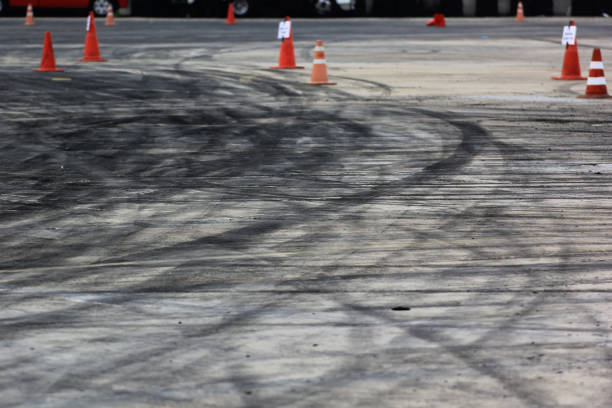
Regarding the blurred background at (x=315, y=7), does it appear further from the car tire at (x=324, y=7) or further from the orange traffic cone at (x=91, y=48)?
the orange traffic cone at (x=91, y=48)

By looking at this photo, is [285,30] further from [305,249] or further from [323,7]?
[323,7]

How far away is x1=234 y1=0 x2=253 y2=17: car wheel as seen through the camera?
115ft

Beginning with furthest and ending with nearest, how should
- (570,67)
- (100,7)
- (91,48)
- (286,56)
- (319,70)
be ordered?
(100,7)
(91,48)
(286,56)
(570,67)
(319,70)

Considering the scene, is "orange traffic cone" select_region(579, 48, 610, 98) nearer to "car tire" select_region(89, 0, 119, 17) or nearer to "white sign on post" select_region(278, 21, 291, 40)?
"white sign on post" select_region(278, 21, 291, 40)

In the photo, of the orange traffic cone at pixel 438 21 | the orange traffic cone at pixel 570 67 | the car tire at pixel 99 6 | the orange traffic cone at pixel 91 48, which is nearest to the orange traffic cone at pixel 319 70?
the orange traffic cone at pixel 570 67

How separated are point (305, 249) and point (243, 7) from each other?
29420 mm

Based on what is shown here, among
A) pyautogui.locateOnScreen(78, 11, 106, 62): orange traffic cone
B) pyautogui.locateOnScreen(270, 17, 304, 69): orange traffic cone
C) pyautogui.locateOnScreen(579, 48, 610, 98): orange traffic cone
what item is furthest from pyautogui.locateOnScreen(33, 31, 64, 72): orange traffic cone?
pyautogui.locateOnScreen(579, 48, 610, 98): orange traffic cone

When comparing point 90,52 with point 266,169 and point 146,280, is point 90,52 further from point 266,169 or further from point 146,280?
Answer: point 146,280

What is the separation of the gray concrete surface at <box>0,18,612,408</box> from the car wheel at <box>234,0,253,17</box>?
20.2 meters

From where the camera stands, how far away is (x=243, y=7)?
35.1 metres

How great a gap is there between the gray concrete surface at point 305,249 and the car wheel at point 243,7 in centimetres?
2025

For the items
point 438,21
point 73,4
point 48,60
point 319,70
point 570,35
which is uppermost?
point 73,4

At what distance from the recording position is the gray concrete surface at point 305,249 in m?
4.44

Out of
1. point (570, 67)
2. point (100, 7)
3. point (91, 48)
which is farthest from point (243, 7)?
point (570, 67)
